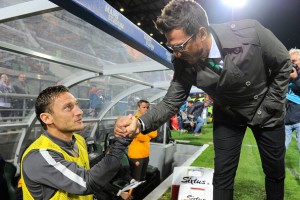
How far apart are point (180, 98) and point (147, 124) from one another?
407 mm

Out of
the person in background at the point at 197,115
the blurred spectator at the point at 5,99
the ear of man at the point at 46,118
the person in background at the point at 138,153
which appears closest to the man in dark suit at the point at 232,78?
the ear of man at the point at 46,118

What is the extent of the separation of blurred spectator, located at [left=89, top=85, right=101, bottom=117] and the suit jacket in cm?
504

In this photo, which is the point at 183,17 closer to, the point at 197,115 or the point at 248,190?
the point at 248,190

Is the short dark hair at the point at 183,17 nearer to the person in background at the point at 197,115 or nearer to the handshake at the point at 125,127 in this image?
the handshake at the point at 125,127

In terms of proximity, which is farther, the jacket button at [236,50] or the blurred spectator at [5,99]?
the blurred spectator at [5,99]

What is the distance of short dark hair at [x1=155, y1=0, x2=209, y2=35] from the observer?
1.72 metres

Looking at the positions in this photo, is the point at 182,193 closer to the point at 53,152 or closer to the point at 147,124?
the point at 147,124

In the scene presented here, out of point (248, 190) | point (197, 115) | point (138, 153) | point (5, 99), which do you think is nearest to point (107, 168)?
point (248, 190)

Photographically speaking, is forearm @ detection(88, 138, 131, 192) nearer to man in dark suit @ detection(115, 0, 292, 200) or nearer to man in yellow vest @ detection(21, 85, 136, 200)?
man in yellow vest @ detection(21, 85, 136, 200)

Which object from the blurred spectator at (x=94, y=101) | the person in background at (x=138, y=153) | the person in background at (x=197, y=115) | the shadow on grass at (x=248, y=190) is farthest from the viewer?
the person in background at (x=197, y=115)

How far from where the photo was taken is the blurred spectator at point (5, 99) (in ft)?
14.1

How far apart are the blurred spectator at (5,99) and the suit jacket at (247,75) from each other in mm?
3338

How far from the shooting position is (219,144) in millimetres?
2059

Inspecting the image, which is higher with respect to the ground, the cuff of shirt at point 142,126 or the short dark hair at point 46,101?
the short dark hair at point 46,101
